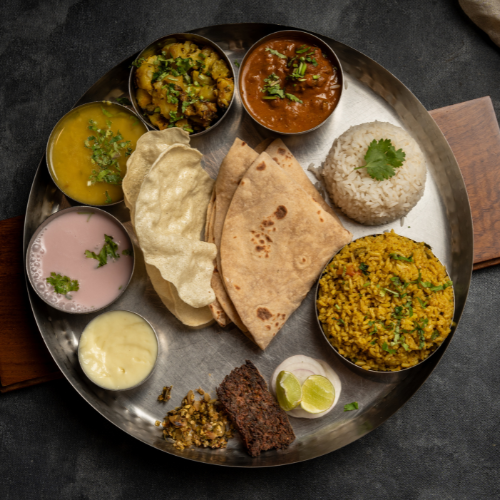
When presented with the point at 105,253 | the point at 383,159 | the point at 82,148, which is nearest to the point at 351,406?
the point at 383,159

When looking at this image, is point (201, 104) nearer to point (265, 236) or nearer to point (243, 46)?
point (243, 46)

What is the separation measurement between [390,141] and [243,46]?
1.36 meters

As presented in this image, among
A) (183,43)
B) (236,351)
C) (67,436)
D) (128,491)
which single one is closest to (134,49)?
(183,43)

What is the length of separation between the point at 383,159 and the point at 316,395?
1.66m

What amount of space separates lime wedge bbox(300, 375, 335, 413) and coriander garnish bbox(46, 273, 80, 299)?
1716 millimetres

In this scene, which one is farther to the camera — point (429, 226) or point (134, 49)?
point (134, 49)

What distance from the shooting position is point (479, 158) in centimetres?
296

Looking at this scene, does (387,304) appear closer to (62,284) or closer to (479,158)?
(479,158)

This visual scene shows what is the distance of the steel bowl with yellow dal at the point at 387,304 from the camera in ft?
8.25

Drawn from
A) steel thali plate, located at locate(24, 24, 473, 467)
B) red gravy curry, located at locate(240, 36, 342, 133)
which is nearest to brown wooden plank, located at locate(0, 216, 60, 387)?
steel thali plate, located at locate(24, 24, 473, 467)

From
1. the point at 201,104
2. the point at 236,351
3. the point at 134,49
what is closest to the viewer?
the point at 201,104

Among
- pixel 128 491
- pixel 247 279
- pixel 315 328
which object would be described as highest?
pixel 247 279

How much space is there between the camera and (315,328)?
9.46 ft

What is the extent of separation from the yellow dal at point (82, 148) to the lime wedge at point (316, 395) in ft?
6.08
